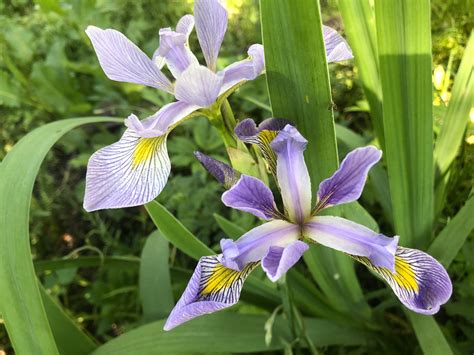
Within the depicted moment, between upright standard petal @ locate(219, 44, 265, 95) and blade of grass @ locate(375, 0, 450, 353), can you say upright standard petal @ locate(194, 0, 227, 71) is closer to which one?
upright standard petal @ locate(219, 44, 265, 95)

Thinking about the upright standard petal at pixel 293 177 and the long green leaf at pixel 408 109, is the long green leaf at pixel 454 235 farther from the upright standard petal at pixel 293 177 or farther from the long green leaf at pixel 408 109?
the upright standard petal at pixel 293 177

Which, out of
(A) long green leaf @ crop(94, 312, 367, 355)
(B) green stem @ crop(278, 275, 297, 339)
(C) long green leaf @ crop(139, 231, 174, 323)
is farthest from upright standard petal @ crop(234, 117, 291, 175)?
(C) long green leaf @ crop(139, 231, 174, 323)

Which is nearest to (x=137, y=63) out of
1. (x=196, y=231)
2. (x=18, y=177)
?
(x=18, y=177)

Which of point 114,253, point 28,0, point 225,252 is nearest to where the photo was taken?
point 225,252

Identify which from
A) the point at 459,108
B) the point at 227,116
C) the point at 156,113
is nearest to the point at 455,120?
the point at 459,108

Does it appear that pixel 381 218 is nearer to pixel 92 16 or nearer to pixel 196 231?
pixel 196 231

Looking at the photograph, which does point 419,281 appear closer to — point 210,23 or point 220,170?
point 220,170
